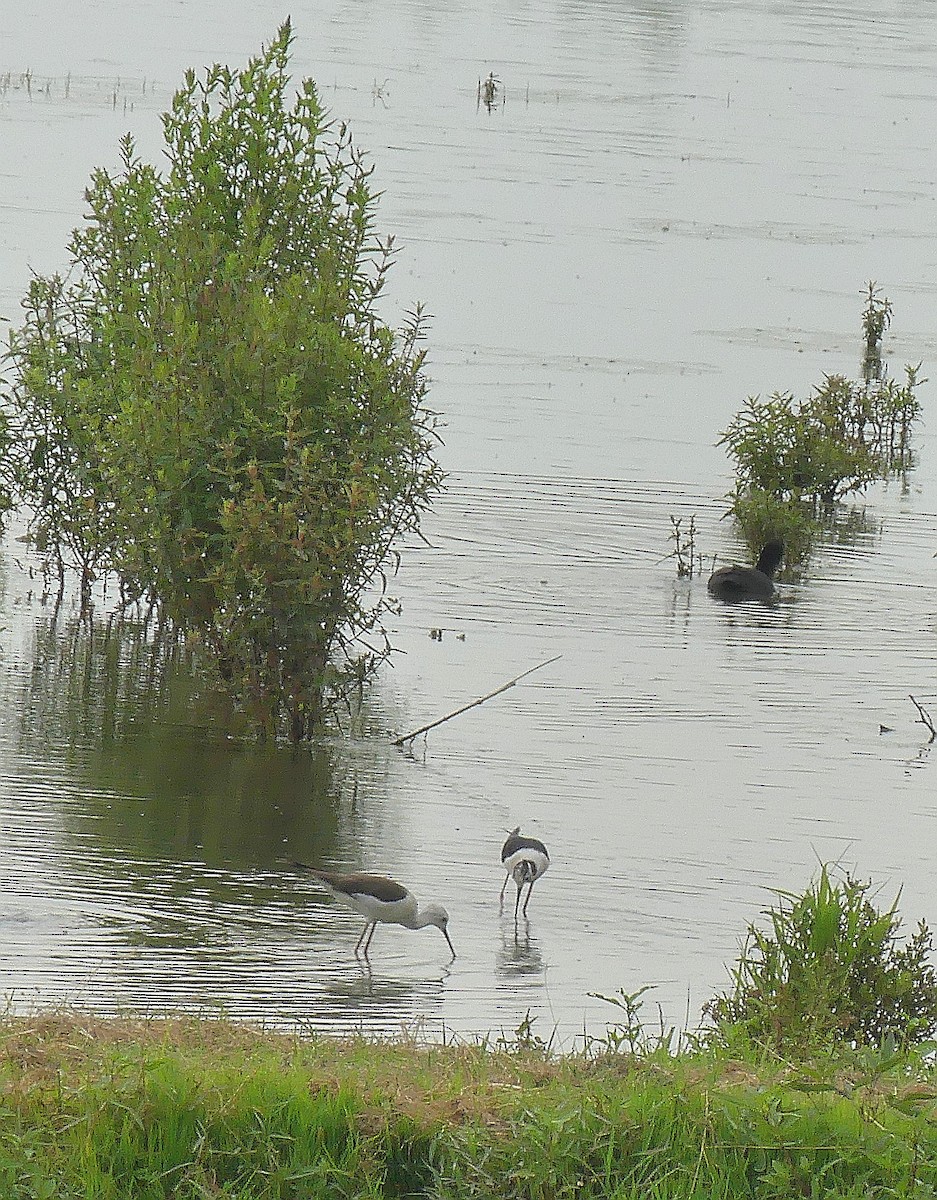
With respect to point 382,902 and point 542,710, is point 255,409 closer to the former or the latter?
point 542,710

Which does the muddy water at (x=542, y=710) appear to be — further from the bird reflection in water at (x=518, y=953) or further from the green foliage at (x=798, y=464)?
the green foliage at (x=798, y=464)

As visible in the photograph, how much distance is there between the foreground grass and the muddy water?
6.77 ft

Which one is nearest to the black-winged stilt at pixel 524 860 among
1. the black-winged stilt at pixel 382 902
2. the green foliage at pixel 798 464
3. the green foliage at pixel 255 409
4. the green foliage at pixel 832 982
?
the black-winged stilt at pixel 382 902

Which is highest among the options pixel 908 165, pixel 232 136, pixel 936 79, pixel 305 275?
pixel 936 79

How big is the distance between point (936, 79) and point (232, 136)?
49087 millimetres

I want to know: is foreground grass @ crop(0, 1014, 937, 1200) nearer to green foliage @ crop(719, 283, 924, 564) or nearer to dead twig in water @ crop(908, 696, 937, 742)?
dead twig in water @ crop(908, 696, 937, 742)

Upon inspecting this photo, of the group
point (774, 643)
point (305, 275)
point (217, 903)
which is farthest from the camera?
point (774, 643)

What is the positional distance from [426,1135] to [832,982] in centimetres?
221

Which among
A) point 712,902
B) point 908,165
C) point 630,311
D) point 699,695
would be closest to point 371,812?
point 712,902

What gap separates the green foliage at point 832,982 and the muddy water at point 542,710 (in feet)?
2.86

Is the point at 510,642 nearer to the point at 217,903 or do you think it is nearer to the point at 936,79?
the point at 217,903

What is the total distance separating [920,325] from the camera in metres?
27.6

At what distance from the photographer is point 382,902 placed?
8164 millimetres

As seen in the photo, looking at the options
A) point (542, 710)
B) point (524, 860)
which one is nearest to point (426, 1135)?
point (524, 860)
